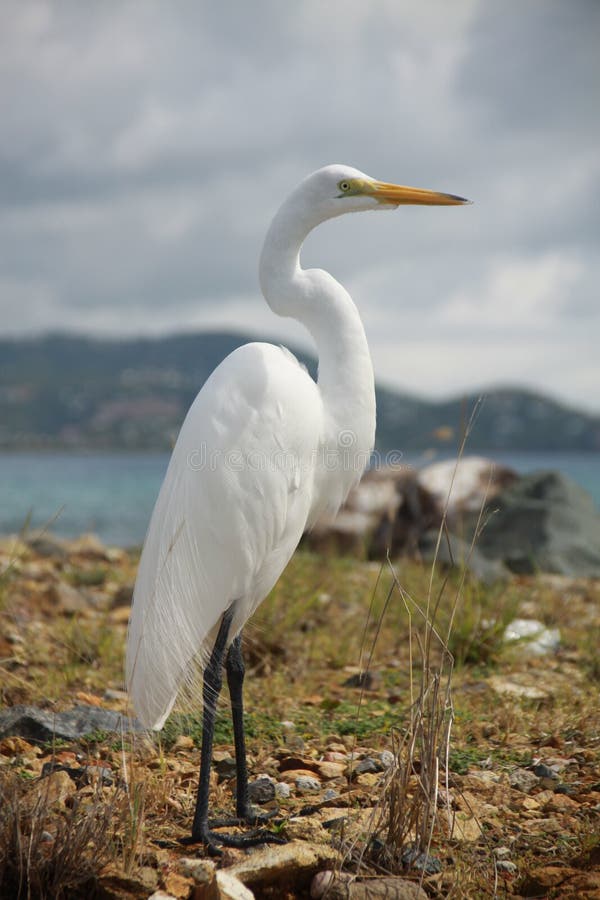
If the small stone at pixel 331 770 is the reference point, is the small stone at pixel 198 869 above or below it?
above

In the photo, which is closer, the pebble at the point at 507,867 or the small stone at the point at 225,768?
the pebble at the point at 507,867

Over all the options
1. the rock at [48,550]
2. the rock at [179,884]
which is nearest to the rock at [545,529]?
the rock at [48,550]

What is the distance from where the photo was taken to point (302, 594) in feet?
Answer: 17.0

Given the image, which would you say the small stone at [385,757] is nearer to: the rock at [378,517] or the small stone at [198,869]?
the small stone at [198,869]

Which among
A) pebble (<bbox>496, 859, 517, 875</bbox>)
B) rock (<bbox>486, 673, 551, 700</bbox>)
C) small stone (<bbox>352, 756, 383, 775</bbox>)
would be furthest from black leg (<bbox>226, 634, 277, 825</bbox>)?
rock (<bbox>486, 673, 551, 700</bbox>)

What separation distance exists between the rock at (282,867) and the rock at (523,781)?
0.99 m

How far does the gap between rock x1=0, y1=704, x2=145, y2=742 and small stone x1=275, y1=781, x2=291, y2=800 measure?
60 centimetres

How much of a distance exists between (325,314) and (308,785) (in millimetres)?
1814

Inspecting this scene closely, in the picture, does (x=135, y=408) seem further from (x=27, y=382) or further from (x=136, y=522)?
(x=136, y=522)

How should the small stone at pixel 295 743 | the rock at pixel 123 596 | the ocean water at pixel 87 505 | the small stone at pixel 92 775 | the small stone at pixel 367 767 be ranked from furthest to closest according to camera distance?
the ocean water at pixel 87 505
the rock at pixel 123 596
the small stone at pixel 295 743
the small stone at pixel 367 767
the small stone at pixel 92 775

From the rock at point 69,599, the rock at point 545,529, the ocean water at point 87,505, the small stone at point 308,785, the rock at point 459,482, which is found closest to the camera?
the small stone at point 308,785

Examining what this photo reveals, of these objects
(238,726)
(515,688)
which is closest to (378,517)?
(515,688)

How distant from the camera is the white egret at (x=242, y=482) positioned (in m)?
3.01

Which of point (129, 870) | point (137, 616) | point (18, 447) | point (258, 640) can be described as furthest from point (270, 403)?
point (18, 447)
